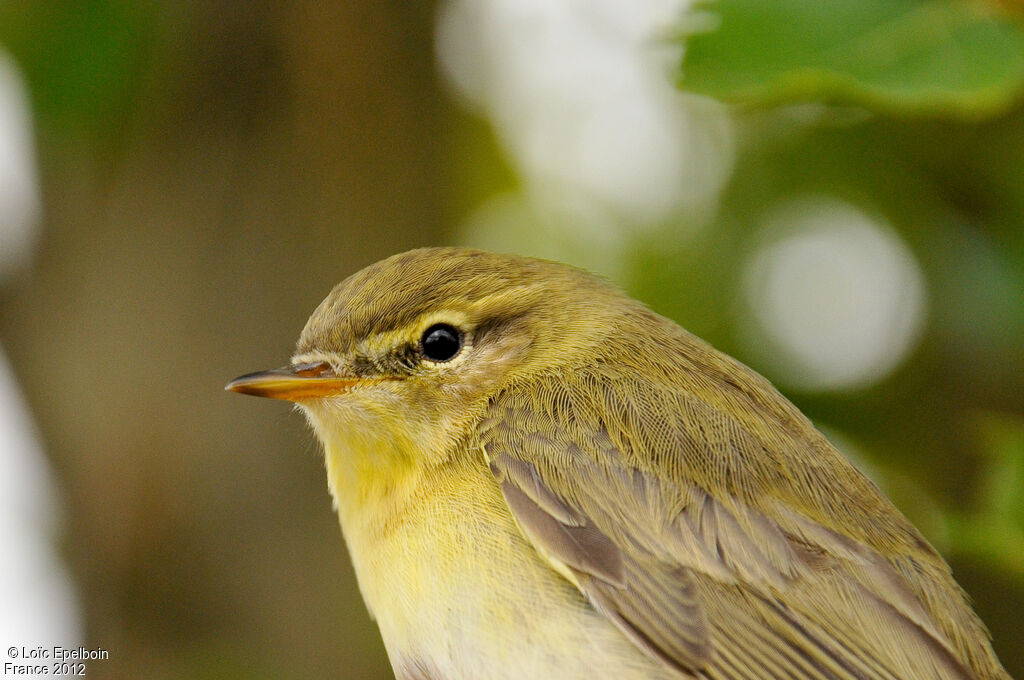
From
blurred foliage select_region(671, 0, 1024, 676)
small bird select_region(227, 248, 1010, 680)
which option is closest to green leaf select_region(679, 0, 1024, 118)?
blurred foliage select_region(671, 0, 1024, 676)

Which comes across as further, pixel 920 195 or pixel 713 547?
pixel 920 195

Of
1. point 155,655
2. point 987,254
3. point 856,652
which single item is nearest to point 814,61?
point 856,652

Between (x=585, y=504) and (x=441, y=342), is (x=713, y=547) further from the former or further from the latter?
(x=441, y=342)

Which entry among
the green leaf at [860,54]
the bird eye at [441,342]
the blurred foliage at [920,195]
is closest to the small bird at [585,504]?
the bird eye at [441,342]

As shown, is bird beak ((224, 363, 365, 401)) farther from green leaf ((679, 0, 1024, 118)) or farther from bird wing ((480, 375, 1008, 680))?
green leaf ((679, 0, 1024, 118))

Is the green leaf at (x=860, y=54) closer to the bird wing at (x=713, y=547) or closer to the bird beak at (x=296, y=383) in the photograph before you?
the bird wing at (x=713, y=547)

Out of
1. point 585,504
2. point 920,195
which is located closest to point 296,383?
point 585,504
